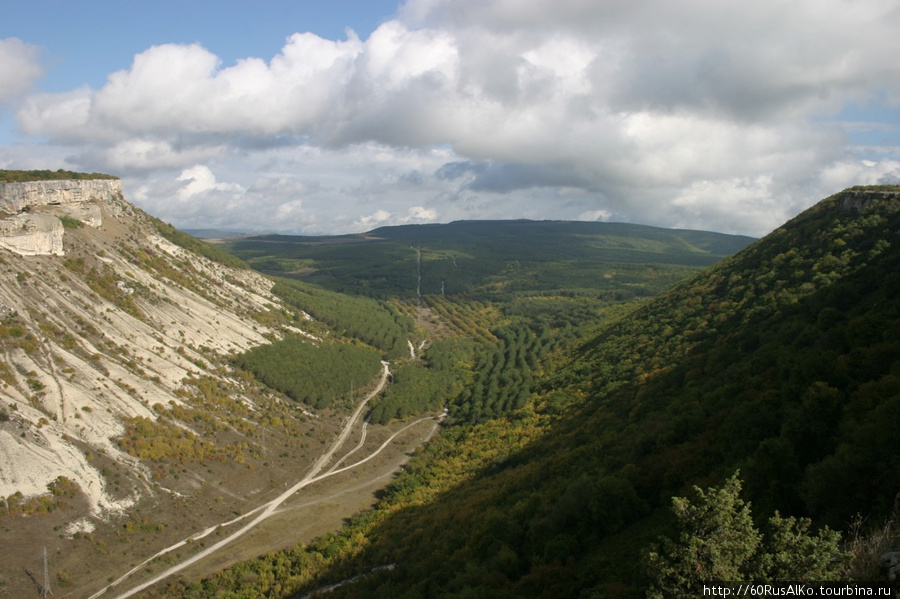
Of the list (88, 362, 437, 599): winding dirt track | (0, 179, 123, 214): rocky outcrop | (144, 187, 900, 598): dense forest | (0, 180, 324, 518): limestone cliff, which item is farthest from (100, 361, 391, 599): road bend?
(0, 179, 123, 214): rocky outcrop

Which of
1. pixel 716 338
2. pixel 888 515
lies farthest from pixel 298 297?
pixel 888 515

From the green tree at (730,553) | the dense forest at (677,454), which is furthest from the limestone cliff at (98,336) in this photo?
the green tree at (730,553)

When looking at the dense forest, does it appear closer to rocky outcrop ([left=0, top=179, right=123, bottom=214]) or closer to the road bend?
the road bend

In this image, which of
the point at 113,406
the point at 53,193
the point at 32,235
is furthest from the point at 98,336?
the point at 53,193

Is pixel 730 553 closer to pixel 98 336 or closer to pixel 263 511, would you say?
pixel 263 511

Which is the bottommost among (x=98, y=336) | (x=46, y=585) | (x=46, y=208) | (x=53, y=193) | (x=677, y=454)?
(x=46, y=585)
